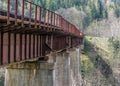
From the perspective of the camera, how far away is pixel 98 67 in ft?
314

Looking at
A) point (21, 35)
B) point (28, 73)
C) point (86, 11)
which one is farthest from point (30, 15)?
point (86, 11)

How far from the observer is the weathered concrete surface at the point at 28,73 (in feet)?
79.2

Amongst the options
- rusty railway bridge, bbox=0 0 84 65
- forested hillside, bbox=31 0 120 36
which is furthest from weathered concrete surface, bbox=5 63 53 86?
forested hillside, bbox=31 0 120 36

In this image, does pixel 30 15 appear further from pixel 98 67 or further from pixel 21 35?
pixel 98 67

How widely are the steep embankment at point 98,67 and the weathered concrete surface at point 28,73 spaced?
58.0 m

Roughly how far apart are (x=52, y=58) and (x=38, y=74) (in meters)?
2.90

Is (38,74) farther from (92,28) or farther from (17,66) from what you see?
(92,28)

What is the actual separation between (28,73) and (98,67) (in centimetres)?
7249

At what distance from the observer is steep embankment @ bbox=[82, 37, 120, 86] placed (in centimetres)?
8569

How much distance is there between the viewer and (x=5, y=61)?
51.0 feet

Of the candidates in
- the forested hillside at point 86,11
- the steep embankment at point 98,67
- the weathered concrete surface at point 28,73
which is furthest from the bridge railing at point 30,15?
the forested hillside at point 86,11

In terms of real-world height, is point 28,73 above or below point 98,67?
above

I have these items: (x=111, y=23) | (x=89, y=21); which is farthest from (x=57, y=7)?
(x=111, y=23)

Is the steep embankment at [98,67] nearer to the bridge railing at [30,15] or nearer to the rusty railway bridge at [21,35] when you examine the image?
the bridge railing at [30,15]
